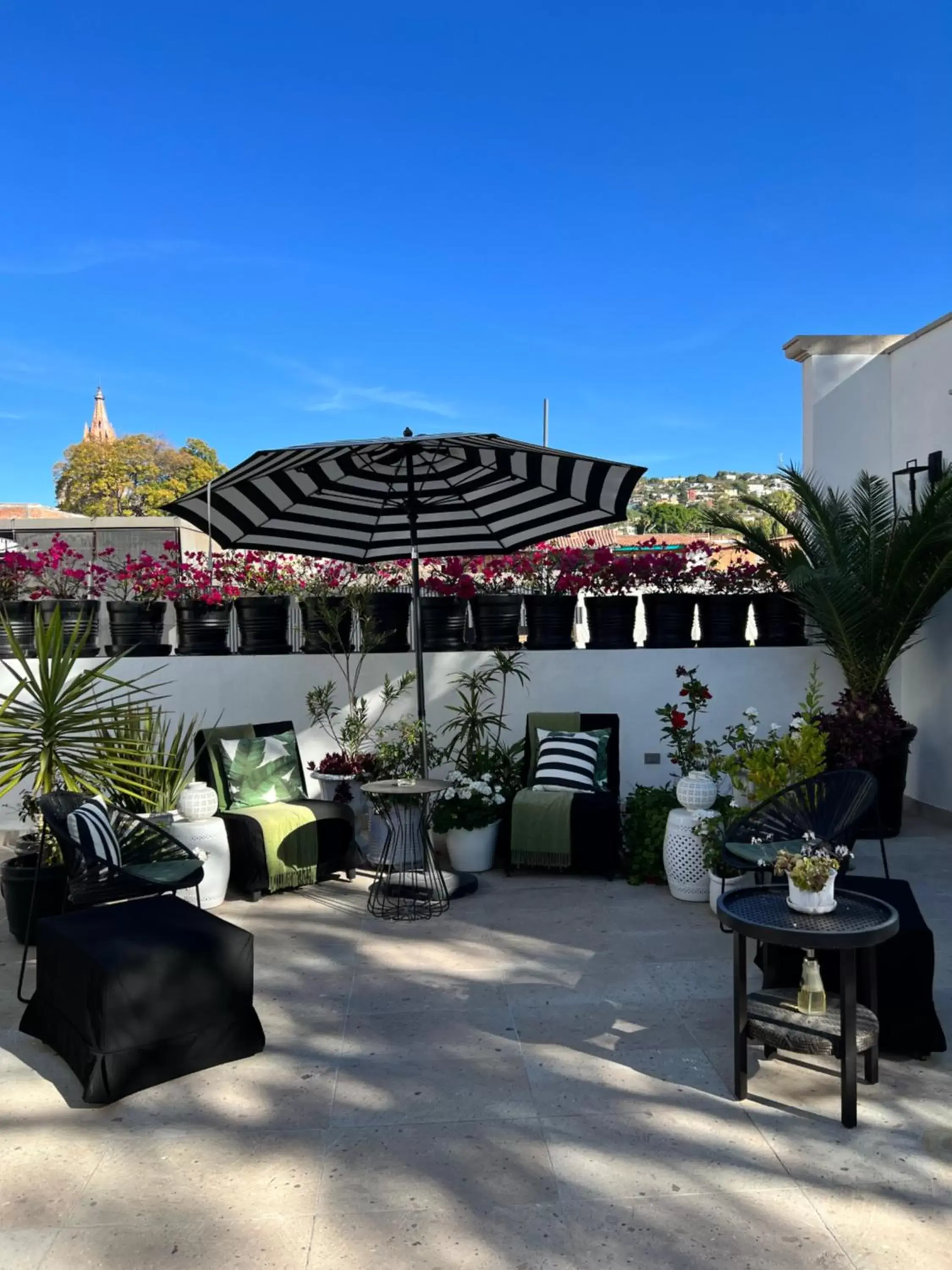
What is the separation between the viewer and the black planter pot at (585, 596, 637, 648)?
716cm

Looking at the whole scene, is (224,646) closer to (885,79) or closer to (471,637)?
(471,637)

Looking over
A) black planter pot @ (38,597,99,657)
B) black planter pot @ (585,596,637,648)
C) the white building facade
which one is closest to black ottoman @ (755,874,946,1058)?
black planter pot @ (585,596,637,648)

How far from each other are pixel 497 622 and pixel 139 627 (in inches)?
104

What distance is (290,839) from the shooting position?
214 inches

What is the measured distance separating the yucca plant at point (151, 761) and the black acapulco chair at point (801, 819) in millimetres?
2917

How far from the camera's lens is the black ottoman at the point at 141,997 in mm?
3049

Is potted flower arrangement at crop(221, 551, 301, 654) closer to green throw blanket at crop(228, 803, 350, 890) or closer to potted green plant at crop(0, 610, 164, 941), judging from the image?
green throw blanket at crop(228, 803, 350, 890)

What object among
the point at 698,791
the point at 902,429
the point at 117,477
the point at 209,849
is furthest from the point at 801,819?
the point at 117,477

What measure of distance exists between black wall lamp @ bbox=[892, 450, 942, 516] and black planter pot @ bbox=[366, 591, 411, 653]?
364cm

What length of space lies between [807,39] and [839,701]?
Result: 21.0ft

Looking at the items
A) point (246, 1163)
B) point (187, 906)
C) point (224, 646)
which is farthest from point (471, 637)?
point (246, 1163)

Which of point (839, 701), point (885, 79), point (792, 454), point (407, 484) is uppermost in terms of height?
point (885, 79)

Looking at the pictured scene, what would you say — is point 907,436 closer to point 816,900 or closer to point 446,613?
point 446,613

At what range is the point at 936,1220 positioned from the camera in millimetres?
2369
